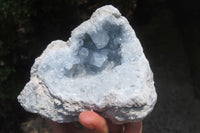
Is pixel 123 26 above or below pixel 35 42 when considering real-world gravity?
above

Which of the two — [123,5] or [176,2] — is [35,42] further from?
[176,2]

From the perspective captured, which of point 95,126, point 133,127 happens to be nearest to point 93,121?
Result: point 95,126

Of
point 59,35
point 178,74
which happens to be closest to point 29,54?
point 59,35

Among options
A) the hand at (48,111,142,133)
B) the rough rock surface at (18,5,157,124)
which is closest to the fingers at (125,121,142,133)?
the hand at (48,111,142,133)

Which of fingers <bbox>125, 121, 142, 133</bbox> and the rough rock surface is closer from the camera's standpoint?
the rough rock surface

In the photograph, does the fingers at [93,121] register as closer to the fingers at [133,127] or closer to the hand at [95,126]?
the hand at [95,126]

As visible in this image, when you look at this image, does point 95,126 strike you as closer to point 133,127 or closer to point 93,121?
point 93,121

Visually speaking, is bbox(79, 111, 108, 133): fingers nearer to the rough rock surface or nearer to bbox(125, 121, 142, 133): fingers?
the rough rock surface
